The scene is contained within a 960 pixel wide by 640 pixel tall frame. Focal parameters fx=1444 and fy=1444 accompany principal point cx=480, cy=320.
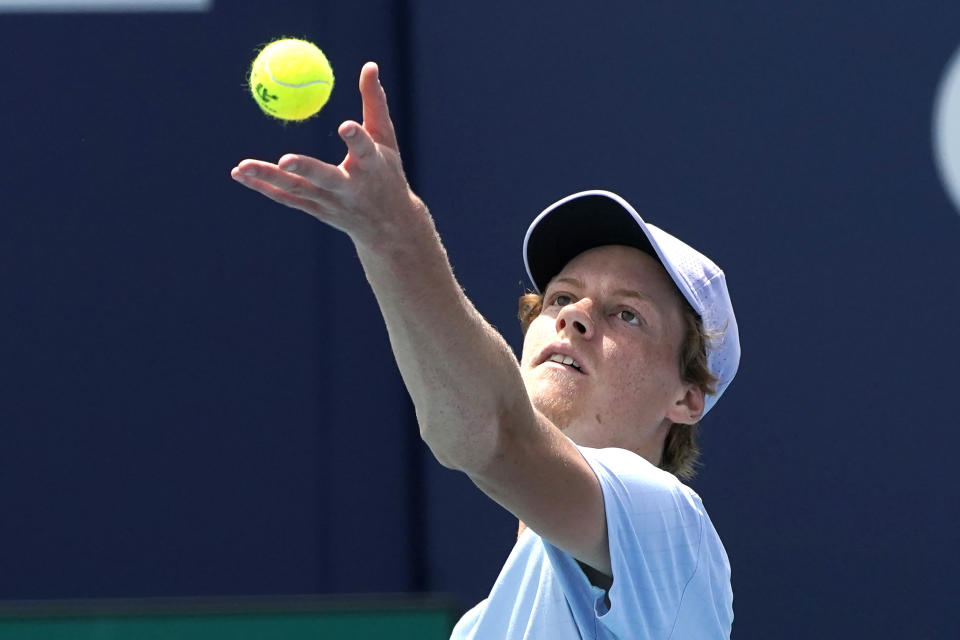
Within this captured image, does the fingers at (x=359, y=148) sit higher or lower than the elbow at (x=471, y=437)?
higher

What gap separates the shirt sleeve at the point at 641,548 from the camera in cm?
166

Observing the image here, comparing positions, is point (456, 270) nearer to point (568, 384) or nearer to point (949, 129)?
point (568, 384)

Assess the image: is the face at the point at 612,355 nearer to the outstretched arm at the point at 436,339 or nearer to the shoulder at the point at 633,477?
the shoulder at the point at 633,477

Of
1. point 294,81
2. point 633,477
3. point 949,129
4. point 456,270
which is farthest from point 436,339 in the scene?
point 949,129

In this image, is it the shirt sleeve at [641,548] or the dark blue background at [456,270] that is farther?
the dark blue background at [456,270]

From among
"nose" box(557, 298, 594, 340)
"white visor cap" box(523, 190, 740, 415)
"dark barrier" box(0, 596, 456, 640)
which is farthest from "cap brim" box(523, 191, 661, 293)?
"dark barrier" box(0, 596, 456, 640)

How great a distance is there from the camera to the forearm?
1.43m

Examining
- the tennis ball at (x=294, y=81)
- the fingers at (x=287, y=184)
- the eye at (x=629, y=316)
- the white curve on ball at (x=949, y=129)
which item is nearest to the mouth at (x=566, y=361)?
the eye at (x=629, y=316)

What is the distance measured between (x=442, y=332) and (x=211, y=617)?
75 cm

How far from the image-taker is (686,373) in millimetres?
2207

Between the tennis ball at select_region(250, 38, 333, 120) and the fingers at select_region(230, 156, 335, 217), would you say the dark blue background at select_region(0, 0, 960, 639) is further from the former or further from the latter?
the fingers at select_region(230, 156, 335, 217)

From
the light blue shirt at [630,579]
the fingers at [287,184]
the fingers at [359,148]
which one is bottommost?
the light blue shirt at [630,579]

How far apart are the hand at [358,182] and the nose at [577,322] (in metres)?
0.71

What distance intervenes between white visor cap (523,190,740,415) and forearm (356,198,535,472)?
2.25 feet
